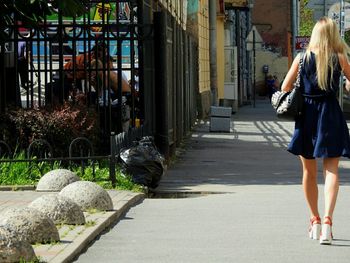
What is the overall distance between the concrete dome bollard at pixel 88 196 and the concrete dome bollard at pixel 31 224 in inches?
87.4

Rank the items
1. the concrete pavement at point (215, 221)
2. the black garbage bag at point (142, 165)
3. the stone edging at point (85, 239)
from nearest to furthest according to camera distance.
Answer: the stone edging at point (85, 239)
the concrete pavement at point (215, 221)
the black garbage bag at point (142, 165)

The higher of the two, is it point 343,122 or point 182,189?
point 343,122

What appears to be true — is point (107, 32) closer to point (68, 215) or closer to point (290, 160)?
point (290, 160)

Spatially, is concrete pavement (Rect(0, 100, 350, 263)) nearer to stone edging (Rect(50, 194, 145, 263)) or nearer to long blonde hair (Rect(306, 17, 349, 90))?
stone edging (Rect(50, 194, 145, 263))

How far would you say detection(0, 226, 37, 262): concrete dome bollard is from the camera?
25.2ft

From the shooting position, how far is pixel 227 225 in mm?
10930

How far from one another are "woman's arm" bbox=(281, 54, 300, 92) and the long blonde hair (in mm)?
117

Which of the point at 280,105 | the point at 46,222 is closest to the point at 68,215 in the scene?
the point at 46,222

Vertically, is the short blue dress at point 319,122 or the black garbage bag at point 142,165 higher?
the short blue dress at point 319,122

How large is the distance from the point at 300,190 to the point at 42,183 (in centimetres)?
311

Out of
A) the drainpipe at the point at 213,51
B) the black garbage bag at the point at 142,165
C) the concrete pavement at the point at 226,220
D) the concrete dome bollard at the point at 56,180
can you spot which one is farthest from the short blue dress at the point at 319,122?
the drainpipe at the point at 213,51

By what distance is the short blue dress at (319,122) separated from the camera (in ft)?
32.2

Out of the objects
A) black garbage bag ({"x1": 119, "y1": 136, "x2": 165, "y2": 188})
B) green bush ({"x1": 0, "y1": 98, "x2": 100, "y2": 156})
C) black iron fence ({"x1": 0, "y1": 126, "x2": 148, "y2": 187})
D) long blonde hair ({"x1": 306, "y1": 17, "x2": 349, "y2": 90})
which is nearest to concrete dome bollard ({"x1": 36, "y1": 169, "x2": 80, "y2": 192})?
black iron fence ({"x1": 0, "y1": 126, "x2": 148, "y2": 187})

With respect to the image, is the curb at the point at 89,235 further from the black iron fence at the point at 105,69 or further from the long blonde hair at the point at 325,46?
the black iron fence at the point at 105,69
